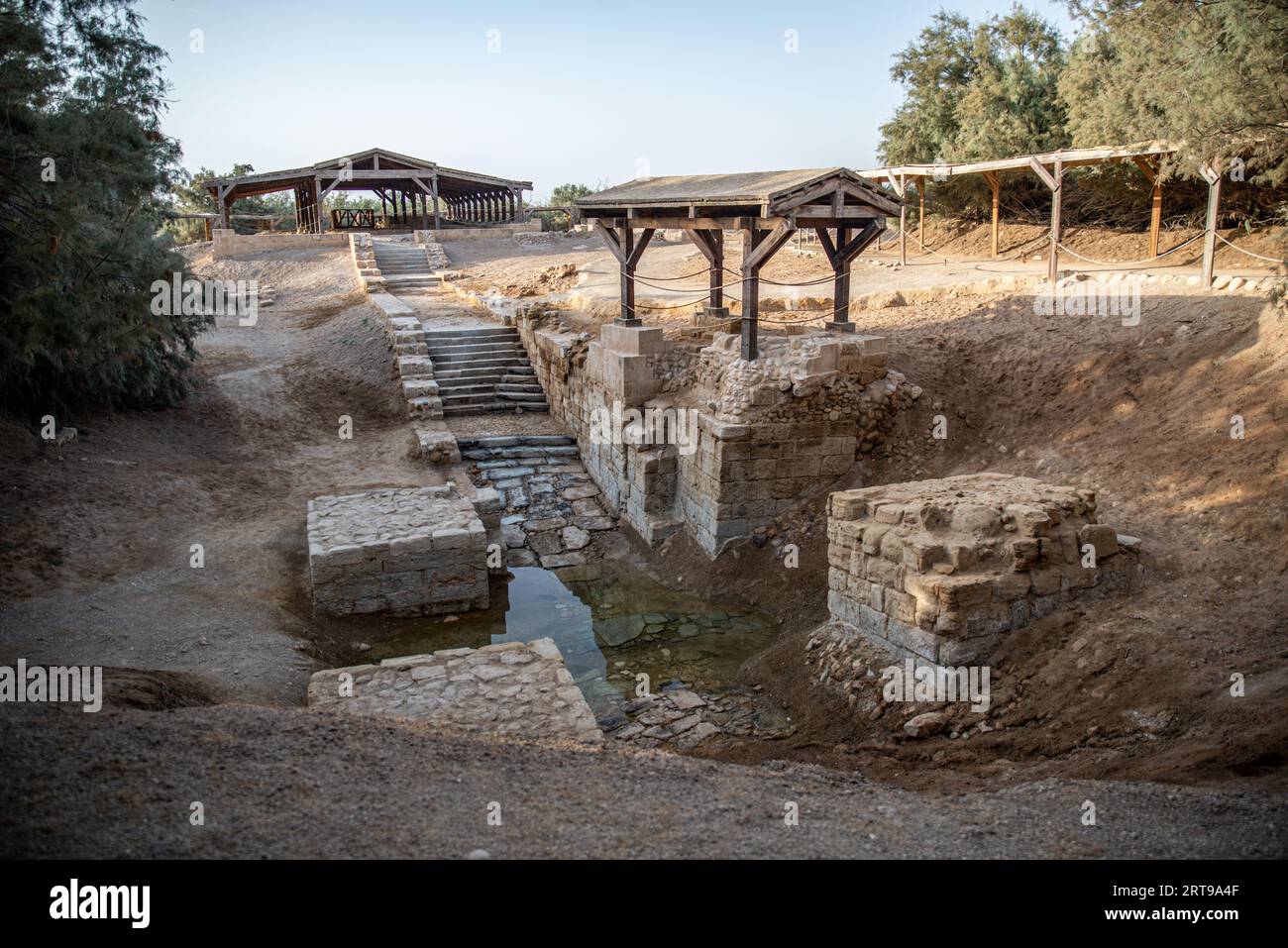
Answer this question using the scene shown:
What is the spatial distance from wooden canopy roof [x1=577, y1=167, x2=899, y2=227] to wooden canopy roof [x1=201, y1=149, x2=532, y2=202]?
759 inches

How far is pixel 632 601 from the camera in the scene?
9.97 metres

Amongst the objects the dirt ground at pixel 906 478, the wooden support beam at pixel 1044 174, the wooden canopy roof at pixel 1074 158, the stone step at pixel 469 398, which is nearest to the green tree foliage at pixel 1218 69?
the wooden canopy roof at pixel 1074 158

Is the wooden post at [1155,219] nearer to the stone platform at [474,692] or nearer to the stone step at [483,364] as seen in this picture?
the stone step at [483,364]

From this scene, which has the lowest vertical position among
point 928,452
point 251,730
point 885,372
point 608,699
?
point 608,699

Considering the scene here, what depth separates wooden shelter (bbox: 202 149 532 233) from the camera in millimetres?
27703

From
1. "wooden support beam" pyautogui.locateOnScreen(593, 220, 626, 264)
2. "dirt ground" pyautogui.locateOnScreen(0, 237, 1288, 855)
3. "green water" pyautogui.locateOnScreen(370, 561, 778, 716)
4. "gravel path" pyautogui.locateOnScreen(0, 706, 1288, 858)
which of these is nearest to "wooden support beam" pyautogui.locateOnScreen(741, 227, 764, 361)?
"dirt ground" pyautogui.locateOnScreen(0, 237, 1288, 855)

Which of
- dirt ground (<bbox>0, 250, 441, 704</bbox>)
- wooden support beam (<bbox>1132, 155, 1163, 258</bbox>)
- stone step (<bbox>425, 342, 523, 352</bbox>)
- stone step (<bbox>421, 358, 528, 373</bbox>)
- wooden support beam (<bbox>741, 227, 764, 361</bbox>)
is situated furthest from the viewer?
stone step (<bbox>425, 342, 523, 352</bbox>)

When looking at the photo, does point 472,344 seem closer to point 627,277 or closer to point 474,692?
point 627,277

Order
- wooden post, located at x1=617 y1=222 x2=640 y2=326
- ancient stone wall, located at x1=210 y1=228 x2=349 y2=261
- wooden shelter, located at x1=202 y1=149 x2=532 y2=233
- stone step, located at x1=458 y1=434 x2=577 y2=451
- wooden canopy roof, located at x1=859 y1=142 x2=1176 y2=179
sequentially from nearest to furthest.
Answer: wooden post, located at x1=617 y1=222 x2=640 y2=326 → wooden canopy roof, located at x1=859 y1=142 x2=1176 y2=179 → stone step, located at x1=458 y1=434 x2=577 y2=451 → ancient stone wall, located at x1=210 y1=228 x2=349 y2=261 → wooden shelter, located at x1=202 y1=149 x2=532 y2=233

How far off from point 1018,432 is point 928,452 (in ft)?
3.19

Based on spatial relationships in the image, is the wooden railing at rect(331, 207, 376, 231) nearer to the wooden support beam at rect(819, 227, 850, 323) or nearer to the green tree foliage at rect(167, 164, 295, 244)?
the green tree foliage at rect(167, 164, 295, 244)

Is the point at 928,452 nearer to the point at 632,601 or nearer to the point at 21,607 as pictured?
the point at 632,601

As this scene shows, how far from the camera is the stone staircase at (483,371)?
15.0 m
